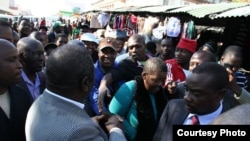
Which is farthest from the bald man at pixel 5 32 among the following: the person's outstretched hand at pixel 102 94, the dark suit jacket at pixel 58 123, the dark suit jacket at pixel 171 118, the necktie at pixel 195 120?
the necktie at pixel 195 120

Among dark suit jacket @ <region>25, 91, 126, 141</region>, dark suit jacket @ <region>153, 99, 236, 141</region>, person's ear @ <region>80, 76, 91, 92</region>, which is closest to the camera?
dark suit jacket @ <region>25, 91, 126, 141</region>

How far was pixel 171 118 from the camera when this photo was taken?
2551mm

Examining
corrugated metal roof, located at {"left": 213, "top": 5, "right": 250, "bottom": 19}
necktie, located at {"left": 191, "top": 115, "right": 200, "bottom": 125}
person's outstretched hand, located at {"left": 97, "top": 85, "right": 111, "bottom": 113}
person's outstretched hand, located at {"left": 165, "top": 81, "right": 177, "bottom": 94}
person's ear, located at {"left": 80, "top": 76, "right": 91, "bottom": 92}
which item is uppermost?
corrugated metal roof, located at {"left": 213, "top": 5, "right": 250, "bottom": 19}

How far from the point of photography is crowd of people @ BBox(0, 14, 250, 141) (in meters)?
1.74

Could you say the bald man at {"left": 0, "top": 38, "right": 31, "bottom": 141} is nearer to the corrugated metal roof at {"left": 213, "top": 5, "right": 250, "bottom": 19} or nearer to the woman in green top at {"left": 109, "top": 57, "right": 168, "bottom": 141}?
the woman in green top at {"left": 109, "top": 57, "right": 168, "bottom": 141}

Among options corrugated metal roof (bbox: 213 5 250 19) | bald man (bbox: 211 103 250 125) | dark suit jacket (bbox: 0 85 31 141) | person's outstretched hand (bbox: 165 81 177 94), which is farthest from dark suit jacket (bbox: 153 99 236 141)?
corrugated metal roof (bbox: 213 5 250 19)

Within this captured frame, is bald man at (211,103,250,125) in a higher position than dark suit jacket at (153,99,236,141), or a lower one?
higher

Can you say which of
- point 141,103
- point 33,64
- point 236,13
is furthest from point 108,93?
point 236,13

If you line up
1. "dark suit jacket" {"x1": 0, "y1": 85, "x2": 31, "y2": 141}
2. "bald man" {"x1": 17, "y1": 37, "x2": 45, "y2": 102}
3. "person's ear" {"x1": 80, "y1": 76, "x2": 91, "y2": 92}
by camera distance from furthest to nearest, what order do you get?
"bald man" {"x1": 17, "y1": 37, "x2": 45, "y2": 102} < "dark suit jacket" {"x1": 0, "y1": 85, "x2": 31, "y2": 141} < "person's ear" {"x1": 80, "y1": 76, "x2": 91, "y2": 92}

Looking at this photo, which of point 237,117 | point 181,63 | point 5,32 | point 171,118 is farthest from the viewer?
point 181,63

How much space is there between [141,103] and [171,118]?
45 centimetres

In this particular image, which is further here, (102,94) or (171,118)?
Result: (102,94)

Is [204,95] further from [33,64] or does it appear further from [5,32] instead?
[5,32]

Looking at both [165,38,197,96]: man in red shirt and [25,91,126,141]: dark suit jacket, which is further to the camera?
[165,38,197,96]: man in red shirt
